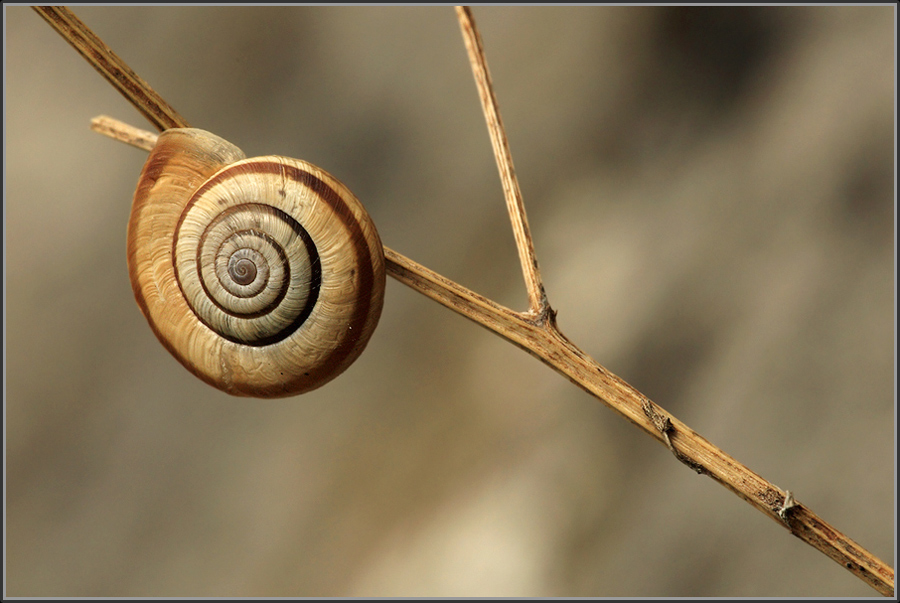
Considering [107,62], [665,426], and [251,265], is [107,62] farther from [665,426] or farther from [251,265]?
[665,426]

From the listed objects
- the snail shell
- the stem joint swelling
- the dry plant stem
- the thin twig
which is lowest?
the snail shell

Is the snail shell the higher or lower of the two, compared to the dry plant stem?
lower

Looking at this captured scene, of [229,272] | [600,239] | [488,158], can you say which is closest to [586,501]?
[600,239]

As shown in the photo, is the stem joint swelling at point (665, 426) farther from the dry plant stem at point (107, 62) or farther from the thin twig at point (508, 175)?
the dry plant stem at point (107, 62)

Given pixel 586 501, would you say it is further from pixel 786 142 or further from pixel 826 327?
pixel 786 142

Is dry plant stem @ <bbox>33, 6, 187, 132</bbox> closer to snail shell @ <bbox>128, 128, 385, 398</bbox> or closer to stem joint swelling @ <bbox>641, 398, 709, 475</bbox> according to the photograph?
snail shell @ <bbox>128, 128, 385, 398</bbox>

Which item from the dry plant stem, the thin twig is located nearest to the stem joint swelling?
the thin twig

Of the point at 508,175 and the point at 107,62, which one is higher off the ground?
the point at 508,175

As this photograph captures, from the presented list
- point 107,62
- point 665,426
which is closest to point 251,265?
point 107,62

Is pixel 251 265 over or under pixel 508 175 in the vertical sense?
under
